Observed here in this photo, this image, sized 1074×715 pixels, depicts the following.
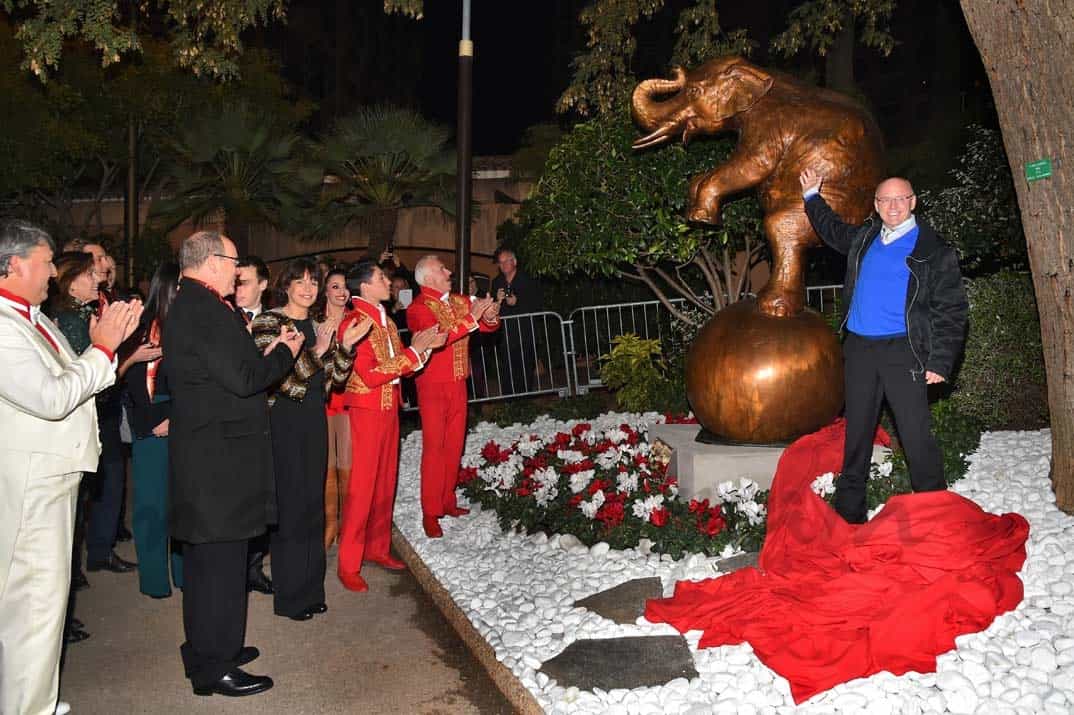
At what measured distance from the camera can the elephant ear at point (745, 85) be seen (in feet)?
20.2

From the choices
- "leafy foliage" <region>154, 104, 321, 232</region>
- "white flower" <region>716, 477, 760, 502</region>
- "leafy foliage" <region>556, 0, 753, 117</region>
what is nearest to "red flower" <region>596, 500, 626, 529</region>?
"white flower" <region>716, 477, 760, 502</region>

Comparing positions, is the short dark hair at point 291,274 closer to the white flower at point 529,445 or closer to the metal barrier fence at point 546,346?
the white flower at point 529,445

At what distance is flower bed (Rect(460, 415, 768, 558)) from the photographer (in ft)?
18.7

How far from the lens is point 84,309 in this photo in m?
5.53

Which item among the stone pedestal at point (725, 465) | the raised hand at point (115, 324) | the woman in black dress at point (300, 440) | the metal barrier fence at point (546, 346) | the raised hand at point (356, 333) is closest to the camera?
the raised hand at point (115, 324)

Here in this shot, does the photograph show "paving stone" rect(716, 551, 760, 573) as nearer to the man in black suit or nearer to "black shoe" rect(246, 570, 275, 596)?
the man in black suit

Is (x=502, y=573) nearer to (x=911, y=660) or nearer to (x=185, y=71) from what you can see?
(x=911, y=660)

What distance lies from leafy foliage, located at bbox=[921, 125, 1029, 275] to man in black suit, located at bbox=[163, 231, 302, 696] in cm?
557

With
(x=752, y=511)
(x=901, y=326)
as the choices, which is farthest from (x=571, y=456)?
(x=901, y=326)

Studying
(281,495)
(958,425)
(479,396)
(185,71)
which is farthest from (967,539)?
(185,71)

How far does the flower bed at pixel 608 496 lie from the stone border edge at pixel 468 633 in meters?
0.69

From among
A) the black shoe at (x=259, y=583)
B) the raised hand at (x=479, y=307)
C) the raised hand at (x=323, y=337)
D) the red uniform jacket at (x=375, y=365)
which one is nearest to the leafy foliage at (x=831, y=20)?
the raised hand at (x=479, y=307)

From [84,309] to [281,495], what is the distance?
1628 mm

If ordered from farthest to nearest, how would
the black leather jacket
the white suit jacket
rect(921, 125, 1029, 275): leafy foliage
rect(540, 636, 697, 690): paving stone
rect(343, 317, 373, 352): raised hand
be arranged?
Result: rect(921, 125, 1029, 275): leafy foliage → rect(343, 317, 373, 352): raised hand → the black leather jacket → rect(540, 636, 697, 690): paving stone → the white suit jacket
